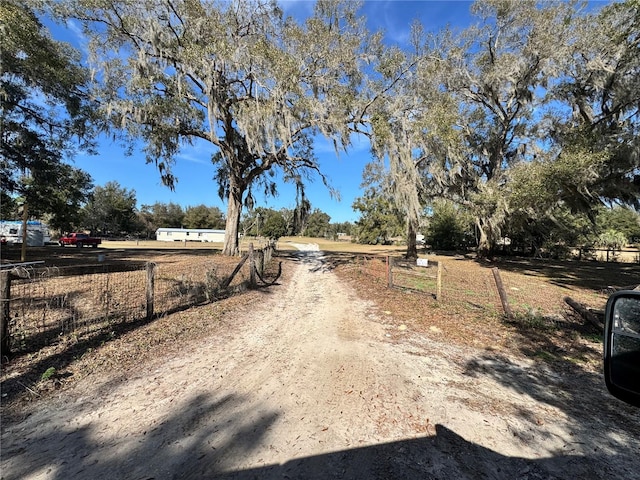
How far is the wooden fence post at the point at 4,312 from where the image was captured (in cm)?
342

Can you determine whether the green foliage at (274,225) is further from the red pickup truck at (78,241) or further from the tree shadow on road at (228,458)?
the tree shadow on road at (228,458)

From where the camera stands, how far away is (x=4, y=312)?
349cm

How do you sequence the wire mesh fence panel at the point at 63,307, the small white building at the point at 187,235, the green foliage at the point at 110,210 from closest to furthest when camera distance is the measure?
the wire mesh fence panel at the point at 63,307
the green foliage at the point at 110,210
the small white building at the point at 187,235

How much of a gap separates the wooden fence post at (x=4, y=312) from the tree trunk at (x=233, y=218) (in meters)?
12.2

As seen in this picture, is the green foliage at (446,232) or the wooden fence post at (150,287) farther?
the green foliage at (446,232)

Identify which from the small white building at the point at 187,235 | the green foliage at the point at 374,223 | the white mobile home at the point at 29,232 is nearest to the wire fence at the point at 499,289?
the green foliage at the point at 374,223

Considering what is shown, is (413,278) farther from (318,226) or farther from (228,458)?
(318,226)

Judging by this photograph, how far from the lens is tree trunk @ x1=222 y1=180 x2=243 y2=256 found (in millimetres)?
15663

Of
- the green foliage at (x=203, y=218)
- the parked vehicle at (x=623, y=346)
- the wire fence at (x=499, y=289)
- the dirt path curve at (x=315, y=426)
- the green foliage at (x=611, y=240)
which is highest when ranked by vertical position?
the green foliage at (x=203, y=218)

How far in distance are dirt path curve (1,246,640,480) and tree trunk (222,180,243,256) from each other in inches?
478

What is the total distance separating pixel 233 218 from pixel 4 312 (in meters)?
12.6

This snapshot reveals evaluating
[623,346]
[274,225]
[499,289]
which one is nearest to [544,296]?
[499,289]

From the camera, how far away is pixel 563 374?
3.99 meters

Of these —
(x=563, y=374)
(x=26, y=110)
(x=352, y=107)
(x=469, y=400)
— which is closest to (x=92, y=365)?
(x=469, y=400)
